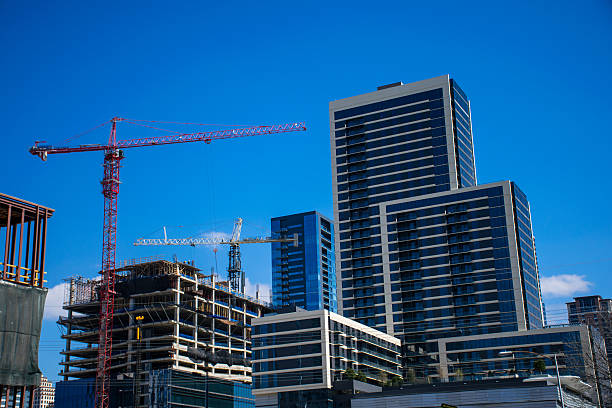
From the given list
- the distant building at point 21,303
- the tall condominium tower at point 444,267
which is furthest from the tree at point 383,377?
the distant building at point 21,303

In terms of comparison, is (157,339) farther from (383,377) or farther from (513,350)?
(513,350)

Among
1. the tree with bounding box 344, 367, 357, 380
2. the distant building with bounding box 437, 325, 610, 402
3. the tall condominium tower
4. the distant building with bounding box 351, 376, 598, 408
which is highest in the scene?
the tall condominium tower

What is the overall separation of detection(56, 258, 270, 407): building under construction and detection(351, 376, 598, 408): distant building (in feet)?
266

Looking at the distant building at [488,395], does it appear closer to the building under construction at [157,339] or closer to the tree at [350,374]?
the tree at [350,374]

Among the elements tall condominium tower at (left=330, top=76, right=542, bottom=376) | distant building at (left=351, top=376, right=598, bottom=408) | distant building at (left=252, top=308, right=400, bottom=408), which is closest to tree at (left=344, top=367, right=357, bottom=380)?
distant building at (left=252, top=308, right=400, bottom=408)

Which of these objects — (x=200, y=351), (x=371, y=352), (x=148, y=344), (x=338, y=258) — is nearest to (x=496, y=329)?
(x=371, y=352)

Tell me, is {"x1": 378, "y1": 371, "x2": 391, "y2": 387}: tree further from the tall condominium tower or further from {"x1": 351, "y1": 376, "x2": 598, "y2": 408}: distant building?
{"x1": 351, "y1": 376, "x2": 598, "y2": 408}: distant building

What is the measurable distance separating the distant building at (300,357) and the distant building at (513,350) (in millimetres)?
28484

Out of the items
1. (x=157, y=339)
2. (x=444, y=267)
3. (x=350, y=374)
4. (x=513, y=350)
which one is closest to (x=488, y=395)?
(x=350, y=374)

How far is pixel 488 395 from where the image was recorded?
92375 millimetres

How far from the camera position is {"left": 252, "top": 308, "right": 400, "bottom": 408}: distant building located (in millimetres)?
135250

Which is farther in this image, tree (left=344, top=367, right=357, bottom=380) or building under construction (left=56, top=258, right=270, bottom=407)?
building under construction (left=56, top=258, right=270, bottom=407)

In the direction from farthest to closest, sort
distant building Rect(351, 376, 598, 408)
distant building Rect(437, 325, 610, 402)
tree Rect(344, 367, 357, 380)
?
distant building Rect(437, 325, 610, 402) < tree Rect(344, 367, 357, 380) < distant building Rect(351, 376, 598, 408)

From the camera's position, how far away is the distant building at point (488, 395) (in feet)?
290
